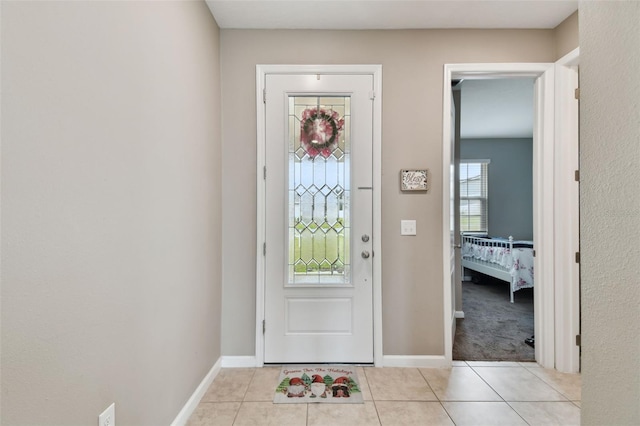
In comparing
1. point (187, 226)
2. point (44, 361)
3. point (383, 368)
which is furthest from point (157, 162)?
point (383, 368)

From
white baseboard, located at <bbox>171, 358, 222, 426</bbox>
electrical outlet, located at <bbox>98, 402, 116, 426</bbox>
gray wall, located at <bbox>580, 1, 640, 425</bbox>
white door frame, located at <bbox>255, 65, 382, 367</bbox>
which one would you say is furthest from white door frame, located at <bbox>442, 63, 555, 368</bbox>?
electrical outlet, located at <bbox>98, 402, 116, 426</bbox>

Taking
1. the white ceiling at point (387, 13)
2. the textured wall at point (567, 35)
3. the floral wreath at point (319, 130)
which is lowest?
the floral wreath at point (319, 130)

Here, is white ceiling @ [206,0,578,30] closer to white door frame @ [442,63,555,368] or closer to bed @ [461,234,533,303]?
white door frame @ [442,63,555,368]

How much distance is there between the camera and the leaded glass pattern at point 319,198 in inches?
92.8

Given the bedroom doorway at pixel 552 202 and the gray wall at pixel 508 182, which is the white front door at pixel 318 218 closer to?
the bedroom doorway at pixel 552 202

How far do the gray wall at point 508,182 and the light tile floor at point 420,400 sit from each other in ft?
14.2

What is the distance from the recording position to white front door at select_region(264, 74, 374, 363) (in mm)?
2338

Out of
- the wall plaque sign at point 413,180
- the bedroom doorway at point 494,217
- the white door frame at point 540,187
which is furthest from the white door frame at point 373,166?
the bedroom doorway at point 494,217

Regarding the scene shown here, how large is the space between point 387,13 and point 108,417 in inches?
110

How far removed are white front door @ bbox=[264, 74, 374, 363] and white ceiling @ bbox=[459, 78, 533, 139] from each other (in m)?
2.07

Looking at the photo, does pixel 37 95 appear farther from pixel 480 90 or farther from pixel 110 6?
pixel 480 90

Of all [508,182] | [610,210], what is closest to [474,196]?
[508,182]

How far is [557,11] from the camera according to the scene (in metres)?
2.14

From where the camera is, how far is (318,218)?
2.36m
